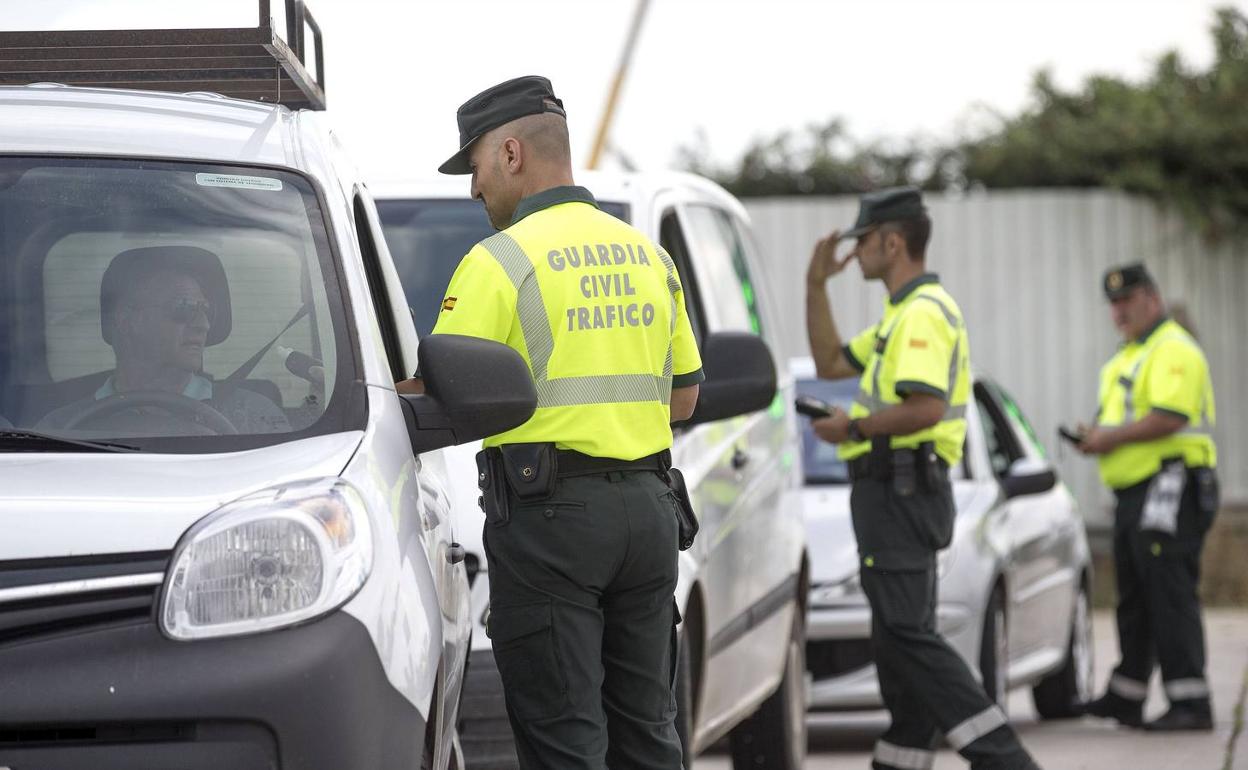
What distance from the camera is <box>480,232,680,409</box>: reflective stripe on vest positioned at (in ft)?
13.7

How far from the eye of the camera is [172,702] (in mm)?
3088

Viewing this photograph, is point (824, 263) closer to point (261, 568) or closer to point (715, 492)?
point (715, 492)

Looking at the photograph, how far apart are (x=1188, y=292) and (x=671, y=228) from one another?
11.3 meters

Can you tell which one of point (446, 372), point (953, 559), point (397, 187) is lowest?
point (953, 559)

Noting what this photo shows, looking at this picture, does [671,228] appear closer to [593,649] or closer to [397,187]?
[397,187]

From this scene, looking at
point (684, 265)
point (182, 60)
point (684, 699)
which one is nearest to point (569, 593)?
point (684, 699)

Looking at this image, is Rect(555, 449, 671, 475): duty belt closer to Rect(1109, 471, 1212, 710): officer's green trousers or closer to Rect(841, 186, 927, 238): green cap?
Rect(841, 186, 927, 238): green cap

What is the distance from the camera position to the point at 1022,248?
665 inches

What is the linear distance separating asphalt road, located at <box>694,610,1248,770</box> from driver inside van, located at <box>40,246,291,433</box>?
494 centimetres

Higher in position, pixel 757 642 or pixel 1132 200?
pixel 1132 200

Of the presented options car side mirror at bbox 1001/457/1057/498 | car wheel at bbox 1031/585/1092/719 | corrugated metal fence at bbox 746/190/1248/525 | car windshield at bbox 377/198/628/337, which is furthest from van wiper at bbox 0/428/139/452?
corrugated metal fence at bbox 746/190/1248/525

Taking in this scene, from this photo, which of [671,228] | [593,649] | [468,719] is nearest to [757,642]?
[671,228]

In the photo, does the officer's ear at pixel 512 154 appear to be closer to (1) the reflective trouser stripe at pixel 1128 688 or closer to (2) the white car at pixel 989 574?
(2) the white car at pixel 989 574

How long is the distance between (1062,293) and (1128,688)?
780 cm
